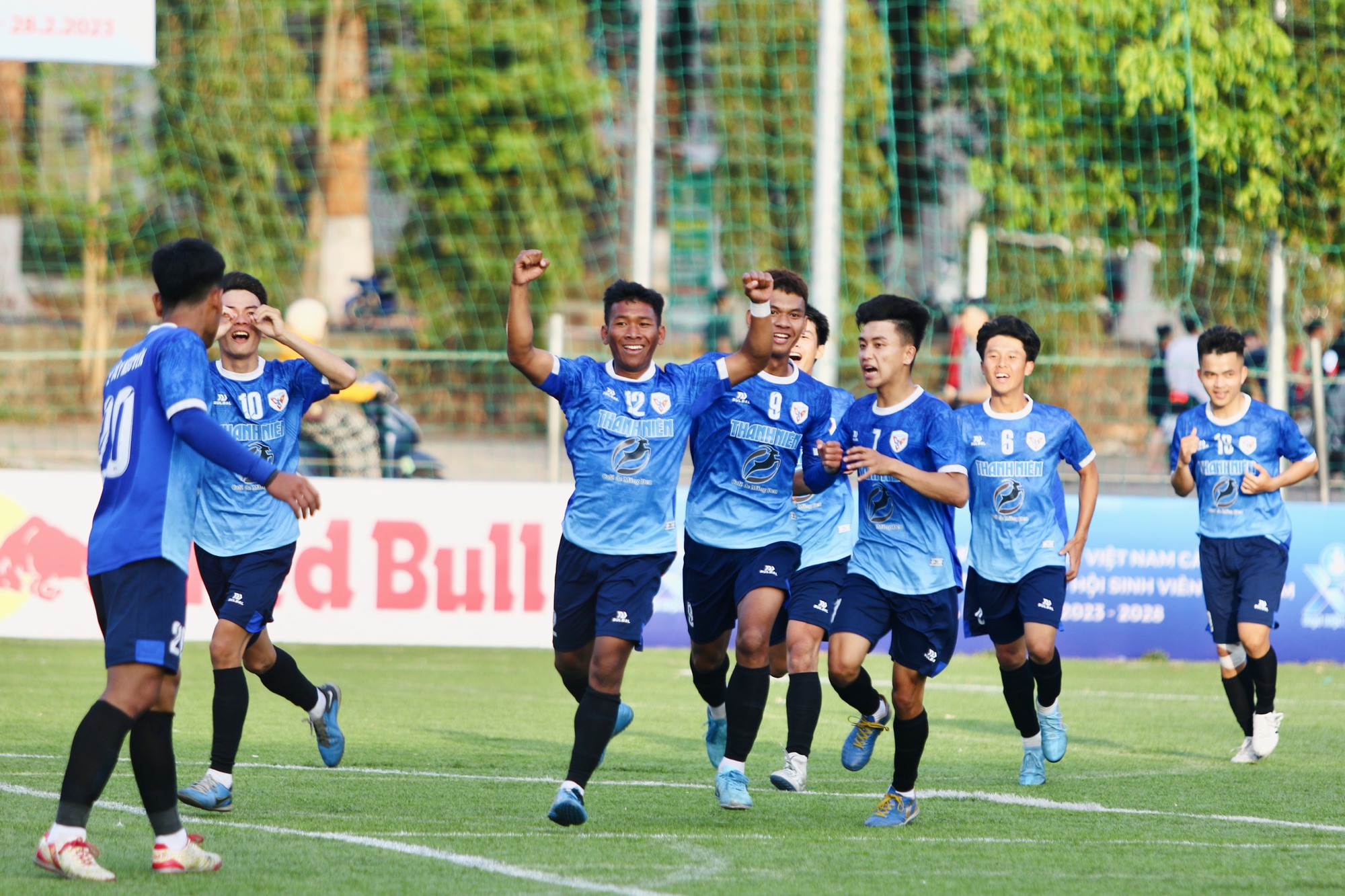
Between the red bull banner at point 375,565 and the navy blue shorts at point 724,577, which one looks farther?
the red bull banner at point 375,565

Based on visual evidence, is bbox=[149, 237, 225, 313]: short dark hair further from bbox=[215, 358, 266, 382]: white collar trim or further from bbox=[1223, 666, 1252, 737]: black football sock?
bbox=[1223, 666, 1252, 737]: black football sock

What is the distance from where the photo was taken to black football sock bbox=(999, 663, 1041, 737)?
7684 millimetres

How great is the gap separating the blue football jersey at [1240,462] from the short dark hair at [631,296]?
350cm

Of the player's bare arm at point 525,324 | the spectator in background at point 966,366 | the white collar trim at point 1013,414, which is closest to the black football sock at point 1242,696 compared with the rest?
the white collar trim at point 1013,414

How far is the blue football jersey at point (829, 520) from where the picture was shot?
24.6 feet

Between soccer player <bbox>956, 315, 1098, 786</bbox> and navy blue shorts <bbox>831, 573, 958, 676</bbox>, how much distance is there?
1.17m

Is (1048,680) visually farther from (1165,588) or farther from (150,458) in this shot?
(1165,588)

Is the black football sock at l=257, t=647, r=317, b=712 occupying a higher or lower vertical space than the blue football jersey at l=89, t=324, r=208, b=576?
lower

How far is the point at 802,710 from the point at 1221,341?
132 inches

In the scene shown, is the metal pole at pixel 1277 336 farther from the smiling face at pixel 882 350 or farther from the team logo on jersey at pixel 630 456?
the team logo on jersey at pixel 630 456

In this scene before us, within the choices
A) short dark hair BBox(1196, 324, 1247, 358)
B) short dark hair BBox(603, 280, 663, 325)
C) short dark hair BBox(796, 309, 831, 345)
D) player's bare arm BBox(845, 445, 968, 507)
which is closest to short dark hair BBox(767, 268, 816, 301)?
short dark hair BBox(796, 309, 831, 345)

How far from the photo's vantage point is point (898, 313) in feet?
22.1

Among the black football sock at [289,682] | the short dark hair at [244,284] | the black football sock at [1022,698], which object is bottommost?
the black football sock at [1022,698]

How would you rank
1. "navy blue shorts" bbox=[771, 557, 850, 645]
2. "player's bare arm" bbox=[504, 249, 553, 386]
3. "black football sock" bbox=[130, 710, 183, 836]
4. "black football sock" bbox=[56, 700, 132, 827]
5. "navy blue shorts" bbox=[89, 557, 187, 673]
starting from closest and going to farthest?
"black football sock" bbox=[56, 700, 132, 827] → "navy blue shorts" bbox=[89, 557, 187, 673] → "black football sock" bbox=[130, 710, 183, 836] → "player's bare arm" bbox=[504, 249, 553, 386] → "navy blue shorts" bbox=[771, 557, 850, 645]
